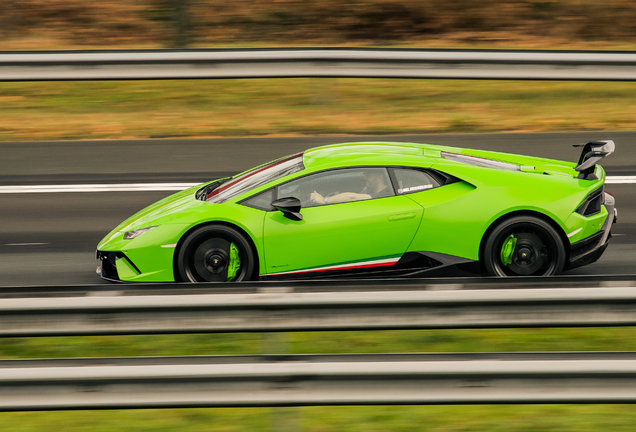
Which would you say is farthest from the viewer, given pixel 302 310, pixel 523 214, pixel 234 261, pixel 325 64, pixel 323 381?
pixel 325 64

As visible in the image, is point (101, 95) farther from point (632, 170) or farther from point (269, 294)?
point (269, 294)

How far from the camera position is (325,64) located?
1162cm

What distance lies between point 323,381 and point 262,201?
3.04 meters

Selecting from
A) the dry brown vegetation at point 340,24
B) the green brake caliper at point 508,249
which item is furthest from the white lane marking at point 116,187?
the dry brown vegetation at point 340,24

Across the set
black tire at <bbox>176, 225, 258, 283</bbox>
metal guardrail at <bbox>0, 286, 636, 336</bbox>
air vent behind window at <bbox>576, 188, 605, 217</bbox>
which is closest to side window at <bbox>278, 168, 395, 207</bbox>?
black tire at <bbox>176, 225, 258, 283</bbox>

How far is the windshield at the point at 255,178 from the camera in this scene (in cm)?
697

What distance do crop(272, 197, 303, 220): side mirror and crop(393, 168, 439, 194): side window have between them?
0.86m

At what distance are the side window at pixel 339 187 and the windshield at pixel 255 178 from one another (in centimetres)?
21

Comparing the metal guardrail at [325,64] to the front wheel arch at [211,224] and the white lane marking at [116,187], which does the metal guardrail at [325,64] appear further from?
the front wheel arch at [211,224]

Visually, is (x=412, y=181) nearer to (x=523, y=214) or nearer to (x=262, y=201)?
(x=523, y=214)

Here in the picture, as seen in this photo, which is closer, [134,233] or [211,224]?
[211,224]

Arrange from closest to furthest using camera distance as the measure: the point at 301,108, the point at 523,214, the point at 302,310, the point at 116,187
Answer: the point at 302,310
the point at 523,214
the point at 116,187
the point at 301,108

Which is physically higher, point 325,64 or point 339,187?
point 325,64

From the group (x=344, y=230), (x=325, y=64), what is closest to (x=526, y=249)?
(x=344, y=230)
